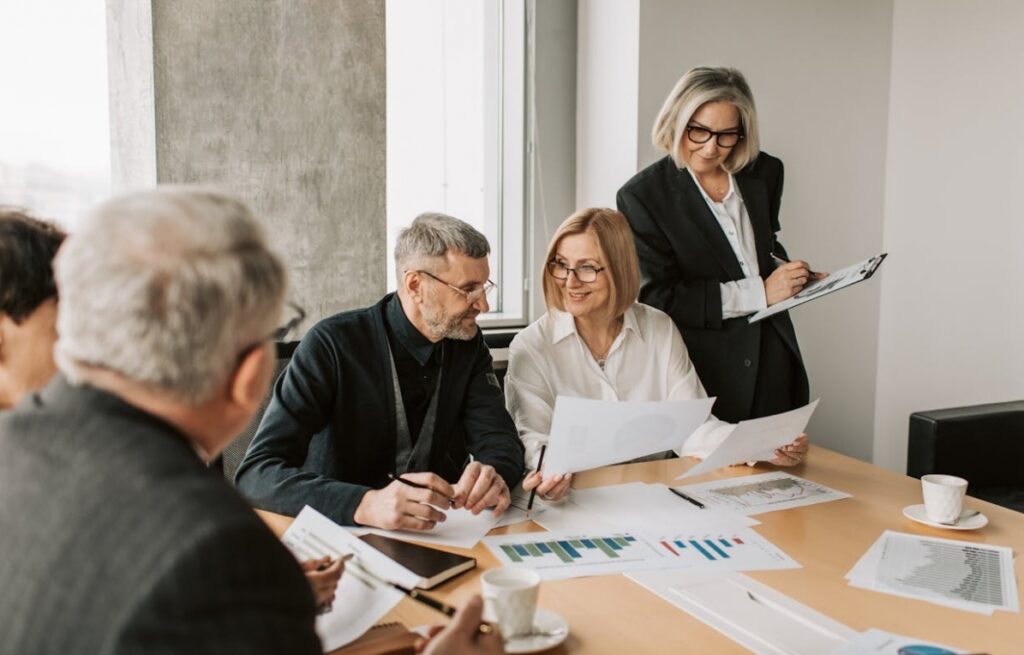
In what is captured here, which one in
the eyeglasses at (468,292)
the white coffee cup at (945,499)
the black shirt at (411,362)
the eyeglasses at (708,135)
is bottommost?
the white coffee cup at (945,499)

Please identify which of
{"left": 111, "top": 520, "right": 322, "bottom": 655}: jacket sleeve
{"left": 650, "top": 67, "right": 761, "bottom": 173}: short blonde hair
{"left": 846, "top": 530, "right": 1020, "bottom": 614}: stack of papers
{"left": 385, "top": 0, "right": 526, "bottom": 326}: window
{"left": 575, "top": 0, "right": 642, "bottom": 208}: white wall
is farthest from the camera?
{"left": 385, "top": 0, "right": 526, "bottom": 326}: window

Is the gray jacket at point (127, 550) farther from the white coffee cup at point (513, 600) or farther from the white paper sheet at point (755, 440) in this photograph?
the white paper sheet at point (755, 440)

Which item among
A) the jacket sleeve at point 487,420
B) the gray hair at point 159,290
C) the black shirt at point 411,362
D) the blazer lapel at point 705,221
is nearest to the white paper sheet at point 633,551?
the jacket sleeve at point 487,420

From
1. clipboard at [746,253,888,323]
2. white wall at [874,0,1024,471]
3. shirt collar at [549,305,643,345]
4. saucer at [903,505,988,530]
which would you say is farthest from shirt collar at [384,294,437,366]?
white wall at [874,0,1024,471]

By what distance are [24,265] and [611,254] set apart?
1452mm

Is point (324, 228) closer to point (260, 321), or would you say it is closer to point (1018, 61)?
point (260, 321)

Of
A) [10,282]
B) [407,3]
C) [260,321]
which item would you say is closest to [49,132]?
[407,3]

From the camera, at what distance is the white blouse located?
2186mm

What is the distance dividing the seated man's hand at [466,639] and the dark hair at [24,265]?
2.28 ft

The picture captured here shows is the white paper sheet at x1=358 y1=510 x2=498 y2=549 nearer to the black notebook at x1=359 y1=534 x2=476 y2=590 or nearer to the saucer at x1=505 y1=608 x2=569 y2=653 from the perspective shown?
the black notebook at x1=359 y1=534 x2=476 y2=590

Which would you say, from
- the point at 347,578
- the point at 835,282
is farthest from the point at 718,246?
the point at 347,578

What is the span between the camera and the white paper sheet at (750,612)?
1.15 metres

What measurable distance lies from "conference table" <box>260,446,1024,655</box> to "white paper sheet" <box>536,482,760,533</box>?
0.20 feet

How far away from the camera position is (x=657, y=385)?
2357 millimetres
